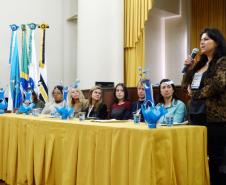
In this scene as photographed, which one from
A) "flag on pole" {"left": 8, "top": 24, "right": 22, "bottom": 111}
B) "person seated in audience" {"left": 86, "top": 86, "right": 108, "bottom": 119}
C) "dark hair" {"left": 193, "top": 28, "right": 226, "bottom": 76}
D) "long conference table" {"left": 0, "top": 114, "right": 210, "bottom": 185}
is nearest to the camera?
"long conference table" {"left": 0, "top": 114, "right": 210, "bottom": 185}

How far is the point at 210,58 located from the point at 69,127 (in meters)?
1.01

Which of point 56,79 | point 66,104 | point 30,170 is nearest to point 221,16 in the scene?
point 56,79

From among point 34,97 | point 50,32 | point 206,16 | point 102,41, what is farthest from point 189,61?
point 206,16

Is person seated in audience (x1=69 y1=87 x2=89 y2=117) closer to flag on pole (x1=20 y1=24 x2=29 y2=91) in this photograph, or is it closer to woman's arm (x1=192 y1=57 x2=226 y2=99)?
flag on pole (x1=20 y1=24 x2=29 y2=91)

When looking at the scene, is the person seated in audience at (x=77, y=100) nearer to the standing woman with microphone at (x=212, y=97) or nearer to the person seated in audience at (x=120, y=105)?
the person seated in audience at (x=120, y=105)

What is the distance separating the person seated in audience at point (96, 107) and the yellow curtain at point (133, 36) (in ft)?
9.17

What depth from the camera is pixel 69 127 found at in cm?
253

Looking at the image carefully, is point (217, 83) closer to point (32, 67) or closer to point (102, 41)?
point (32, 67)

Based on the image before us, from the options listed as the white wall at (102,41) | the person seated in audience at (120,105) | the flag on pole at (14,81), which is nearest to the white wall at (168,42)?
the white wall at (102,41)

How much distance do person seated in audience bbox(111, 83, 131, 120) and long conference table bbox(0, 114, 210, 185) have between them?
43.3 inches

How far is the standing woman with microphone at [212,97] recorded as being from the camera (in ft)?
7.20

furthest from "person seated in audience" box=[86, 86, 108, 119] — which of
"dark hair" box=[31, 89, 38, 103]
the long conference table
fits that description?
"dark hair" box=[31, 89, 38, 103]

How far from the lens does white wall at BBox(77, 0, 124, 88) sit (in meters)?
6.31

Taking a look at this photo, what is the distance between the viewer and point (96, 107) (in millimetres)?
3658
